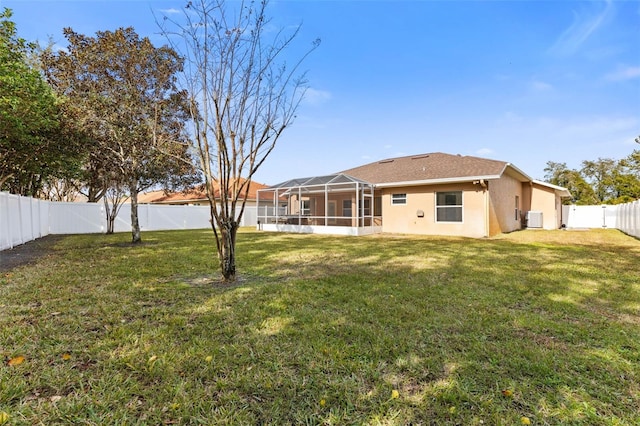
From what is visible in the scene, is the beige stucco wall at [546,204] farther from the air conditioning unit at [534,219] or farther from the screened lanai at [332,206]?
the screened lanai at [332,206]

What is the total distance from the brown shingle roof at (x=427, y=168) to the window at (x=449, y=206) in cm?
91

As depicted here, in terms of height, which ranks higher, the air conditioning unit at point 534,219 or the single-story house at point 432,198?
the single-story house at point 432,198

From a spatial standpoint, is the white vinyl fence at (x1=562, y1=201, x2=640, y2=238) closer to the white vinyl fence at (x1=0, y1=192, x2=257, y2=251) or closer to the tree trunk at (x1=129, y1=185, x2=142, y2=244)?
the white vinyl fence at (x1=0, y1=192, x2=257, y2=251)

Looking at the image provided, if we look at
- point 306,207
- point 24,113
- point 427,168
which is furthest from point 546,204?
point 24,113

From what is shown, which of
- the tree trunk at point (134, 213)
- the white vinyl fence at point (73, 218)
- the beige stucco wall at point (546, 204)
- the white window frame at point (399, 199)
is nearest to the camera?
the white vinyl fence at point (73, 218)

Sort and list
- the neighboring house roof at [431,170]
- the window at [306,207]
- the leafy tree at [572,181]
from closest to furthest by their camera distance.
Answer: the neighboring house roof at [431,170], the window at [306,207], the leafy tree at [572,181]

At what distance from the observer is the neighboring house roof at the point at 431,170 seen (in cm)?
1344

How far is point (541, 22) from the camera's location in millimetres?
9305

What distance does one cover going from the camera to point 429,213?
47.9ft

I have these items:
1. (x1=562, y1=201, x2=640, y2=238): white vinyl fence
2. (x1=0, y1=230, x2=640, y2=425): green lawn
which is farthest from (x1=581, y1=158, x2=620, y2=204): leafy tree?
(x1=0, y1=230, x2=640, y2=425): green lawn

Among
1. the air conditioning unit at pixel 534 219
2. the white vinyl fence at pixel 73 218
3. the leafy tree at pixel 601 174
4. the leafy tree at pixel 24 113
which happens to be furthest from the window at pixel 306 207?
the leafy tree at pixel 601 174

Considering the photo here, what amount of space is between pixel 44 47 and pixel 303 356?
18.2 m

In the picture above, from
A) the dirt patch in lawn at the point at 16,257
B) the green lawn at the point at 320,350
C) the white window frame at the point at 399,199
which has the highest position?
the white window frame at the point at 399,199

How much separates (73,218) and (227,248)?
1600 centimetres
